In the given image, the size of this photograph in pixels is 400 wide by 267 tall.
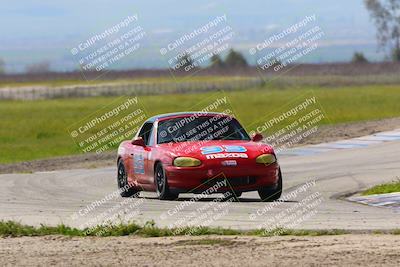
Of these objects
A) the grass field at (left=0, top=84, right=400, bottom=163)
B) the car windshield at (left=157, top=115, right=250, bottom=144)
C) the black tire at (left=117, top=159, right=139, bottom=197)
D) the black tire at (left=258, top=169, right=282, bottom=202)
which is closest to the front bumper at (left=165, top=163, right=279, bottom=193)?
the black tire at (left=258, top=169, right=282, bottom=202)

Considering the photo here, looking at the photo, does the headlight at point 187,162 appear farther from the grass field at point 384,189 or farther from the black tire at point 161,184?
the grass field at point 384,189

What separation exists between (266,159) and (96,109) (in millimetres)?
54414

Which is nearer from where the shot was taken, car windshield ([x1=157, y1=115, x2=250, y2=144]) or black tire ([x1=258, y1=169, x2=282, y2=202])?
black tire ([x1=258, y1=169, x2=282, y2=202])

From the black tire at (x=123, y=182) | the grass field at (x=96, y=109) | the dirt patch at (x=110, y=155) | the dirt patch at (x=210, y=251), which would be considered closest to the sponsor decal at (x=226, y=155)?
the black tire at (x=123, y=182)

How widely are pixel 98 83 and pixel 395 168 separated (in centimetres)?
11352

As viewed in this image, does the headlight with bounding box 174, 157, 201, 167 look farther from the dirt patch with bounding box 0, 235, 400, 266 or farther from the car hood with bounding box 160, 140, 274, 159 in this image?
the dirt patch with bounding box 0, 235, 400, 266

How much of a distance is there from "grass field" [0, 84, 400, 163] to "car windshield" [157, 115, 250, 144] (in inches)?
639

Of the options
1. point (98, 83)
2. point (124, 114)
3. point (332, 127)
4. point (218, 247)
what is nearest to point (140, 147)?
point (218, 247)

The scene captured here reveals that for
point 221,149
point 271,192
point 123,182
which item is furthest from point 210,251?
point 123,182

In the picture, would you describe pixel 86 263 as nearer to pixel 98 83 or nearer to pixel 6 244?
pixel 6 244

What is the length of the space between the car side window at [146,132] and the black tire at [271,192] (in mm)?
2214

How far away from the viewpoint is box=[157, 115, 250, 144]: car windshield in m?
18.9

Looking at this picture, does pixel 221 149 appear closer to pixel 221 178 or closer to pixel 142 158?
pixel 221 178

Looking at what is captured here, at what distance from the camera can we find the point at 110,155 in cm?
3183
